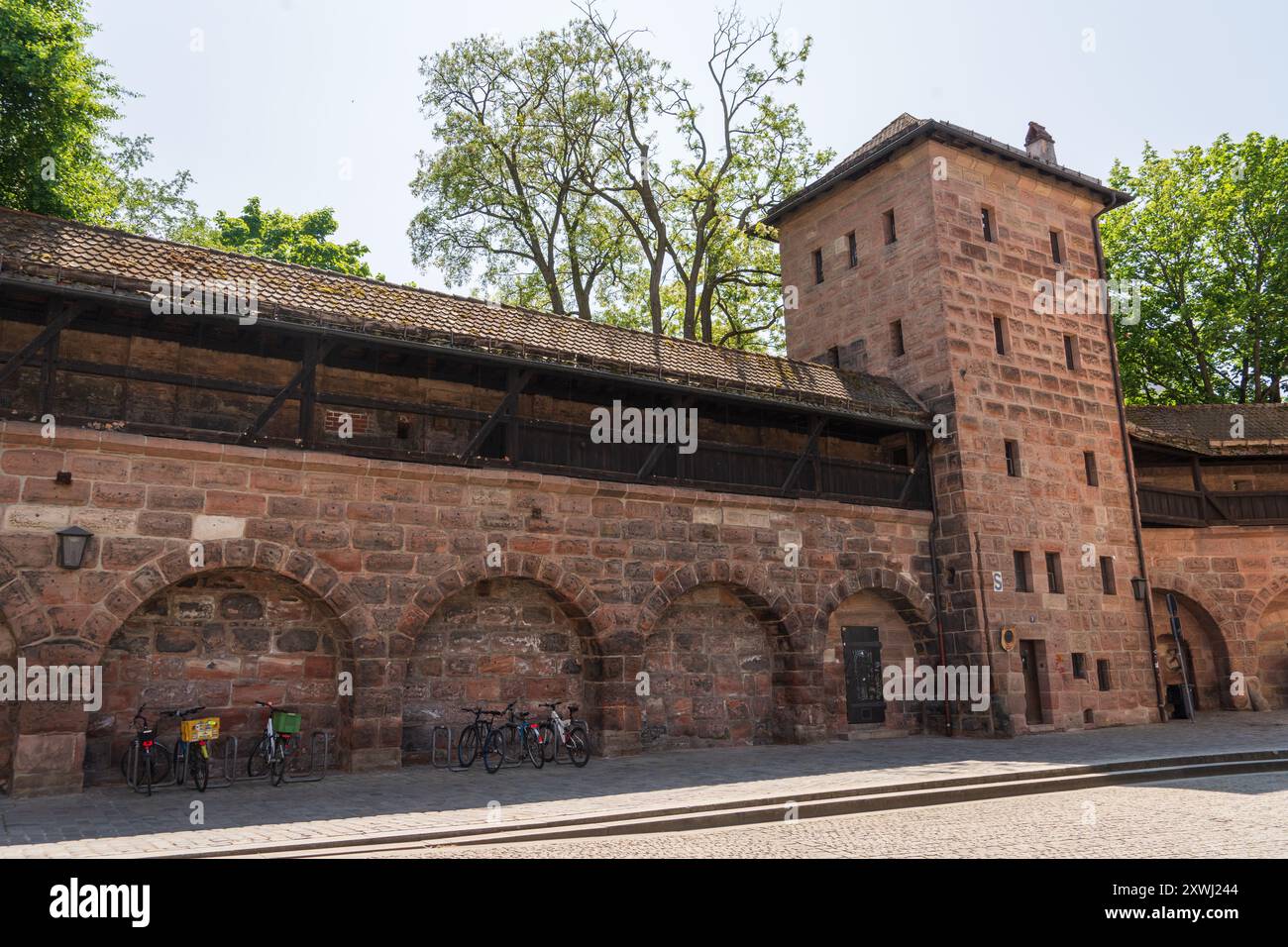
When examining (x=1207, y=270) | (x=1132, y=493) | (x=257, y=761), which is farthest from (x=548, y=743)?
(x=1207, y=270)

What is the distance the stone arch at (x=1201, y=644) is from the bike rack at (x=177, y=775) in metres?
18.9

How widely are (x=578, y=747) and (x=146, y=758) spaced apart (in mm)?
5001

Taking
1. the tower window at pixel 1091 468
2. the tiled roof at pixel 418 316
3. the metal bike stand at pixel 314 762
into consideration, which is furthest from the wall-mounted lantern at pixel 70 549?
the tower window at pixel 1091 468

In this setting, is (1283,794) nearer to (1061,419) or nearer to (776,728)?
(776,728)

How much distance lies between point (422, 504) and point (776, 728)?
272 inches

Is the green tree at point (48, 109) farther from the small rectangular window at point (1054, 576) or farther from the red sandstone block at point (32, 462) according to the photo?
the small rectangular window at point (1054, 576)

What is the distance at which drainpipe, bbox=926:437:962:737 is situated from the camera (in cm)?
1661

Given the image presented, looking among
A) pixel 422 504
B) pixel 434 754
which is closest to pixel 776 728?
pixel 434 754

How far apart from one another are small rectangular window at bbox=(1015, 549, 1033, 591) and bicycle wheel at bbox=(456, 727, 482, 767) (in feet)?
33.9

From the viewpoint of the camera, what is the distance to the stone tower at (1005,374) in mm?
17000

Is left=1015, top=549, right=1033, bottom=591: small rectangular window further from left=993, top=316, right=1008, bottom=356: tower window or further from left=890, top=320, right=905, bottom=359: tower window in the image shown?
left=890, top=320, right=905, bottom=359: tower window

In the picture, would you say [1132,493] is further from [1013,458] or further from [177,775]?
[177,775]

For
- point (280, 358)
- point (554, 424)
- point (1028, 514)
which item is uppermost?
point (280, 358)

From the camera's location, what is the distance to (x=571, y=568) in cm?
1325
